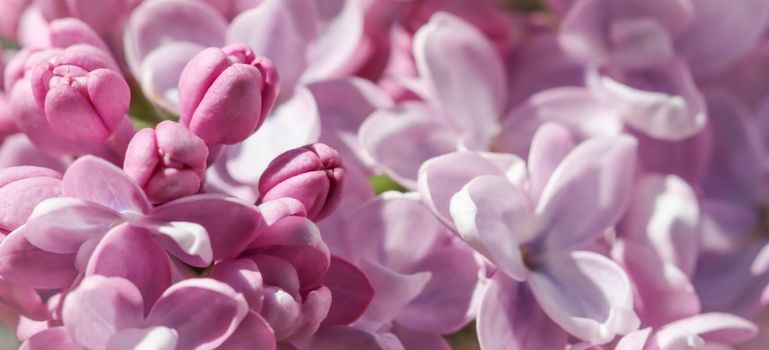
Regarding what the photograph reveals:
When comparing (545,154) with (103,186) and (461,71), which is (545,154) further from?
(103,186)

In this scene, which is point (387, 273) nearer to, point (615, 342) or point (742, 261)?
point (615, 342)

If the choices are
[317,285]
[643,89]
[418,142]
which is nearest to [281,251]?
[317,285]

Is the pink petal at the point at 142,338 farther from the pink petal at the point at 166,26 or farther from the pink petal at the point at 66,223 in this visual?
the pink petal at the point at 166,26

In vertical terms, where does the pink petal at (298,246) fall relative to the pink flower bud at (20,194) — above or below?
below

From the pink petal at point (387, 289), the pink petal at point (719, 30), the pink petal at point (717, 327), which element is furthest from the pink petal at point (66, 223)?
the pink petal at point (719, 30)

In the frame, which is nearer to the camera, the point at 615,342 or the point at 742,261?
the point at 615,342

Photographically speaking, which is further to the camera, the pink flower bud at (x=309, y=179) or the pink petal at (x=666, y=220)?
the pink petal at (x=666, y=220)

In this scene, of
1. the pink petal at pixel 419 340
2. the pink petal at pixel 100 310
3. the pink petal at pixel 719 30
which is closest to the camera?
the pink petal at pixel 100 310

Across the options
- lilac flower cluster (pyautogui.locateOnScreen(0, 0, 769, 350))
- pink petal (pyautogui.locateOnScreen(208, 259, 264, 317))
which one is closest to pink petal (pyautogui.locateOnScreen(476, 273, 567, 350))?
lilac flower cluster (pyautogui.locateOnScreen(0, 0, 769, 350))
